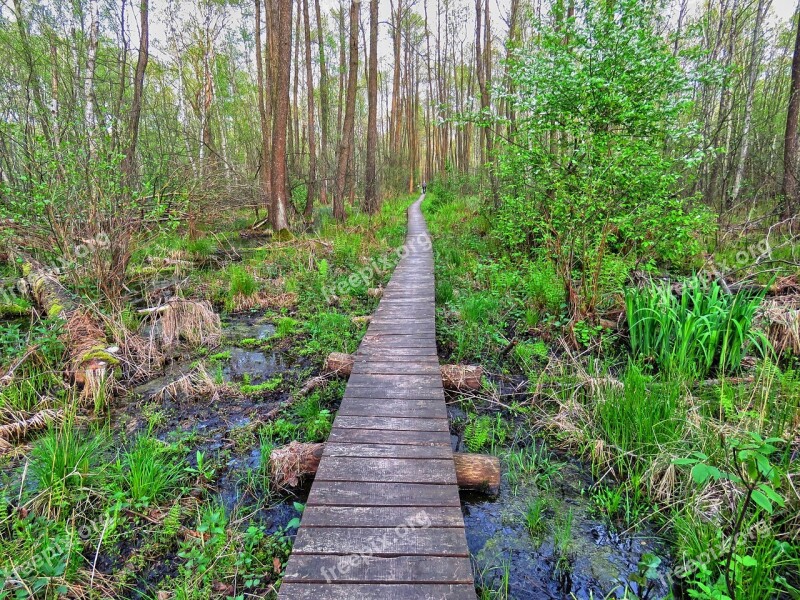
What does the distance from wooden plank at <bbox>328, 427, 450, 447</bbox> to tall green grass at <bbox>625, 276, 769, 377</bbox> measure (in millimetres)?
2377

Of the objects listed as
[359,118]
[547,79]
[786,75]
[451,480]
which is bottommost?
[451,480]

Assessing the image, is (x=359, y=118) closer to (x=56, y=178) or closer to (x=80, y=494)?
(x=56, y=178)

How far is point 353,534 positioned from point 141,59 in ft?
45.2

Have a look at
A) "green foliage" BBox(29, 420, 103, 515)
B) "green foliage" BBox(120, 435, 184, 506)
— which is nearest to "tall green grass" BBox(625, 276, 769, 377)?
"green foliage" BBox(120, 435, 184, 506)

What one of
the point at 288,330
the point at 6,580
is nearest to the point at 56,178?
the point at 288,330

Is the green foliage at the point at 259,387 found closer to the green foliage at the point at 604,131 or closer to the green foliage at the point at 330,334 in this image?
the green foliage at the point at 330,334

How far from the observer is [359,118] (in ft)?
108

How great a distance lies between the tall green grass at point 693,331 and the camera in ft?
12.6

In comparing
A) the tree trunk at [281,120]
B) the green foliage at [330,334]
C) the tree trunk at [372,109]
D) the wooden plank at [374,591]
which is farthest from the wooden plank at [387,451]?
the tree trunk at [372,109]

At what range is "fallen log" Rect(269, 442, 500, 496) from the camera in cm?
282

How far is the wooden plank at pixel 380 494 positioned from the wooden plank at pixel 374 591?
0.50m

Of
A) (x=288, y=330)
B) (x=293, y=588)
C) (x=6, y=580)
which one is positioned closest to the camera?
Result: (x=293, y=588)

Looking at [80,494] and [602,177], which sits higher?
[602,177]

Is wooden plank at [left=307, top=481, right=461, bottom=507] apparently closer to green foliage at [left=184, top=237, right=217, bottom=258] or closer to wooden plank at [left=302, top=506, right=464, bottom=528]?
wooden plank at [left=302, top=506, right=464, bottom=528]
